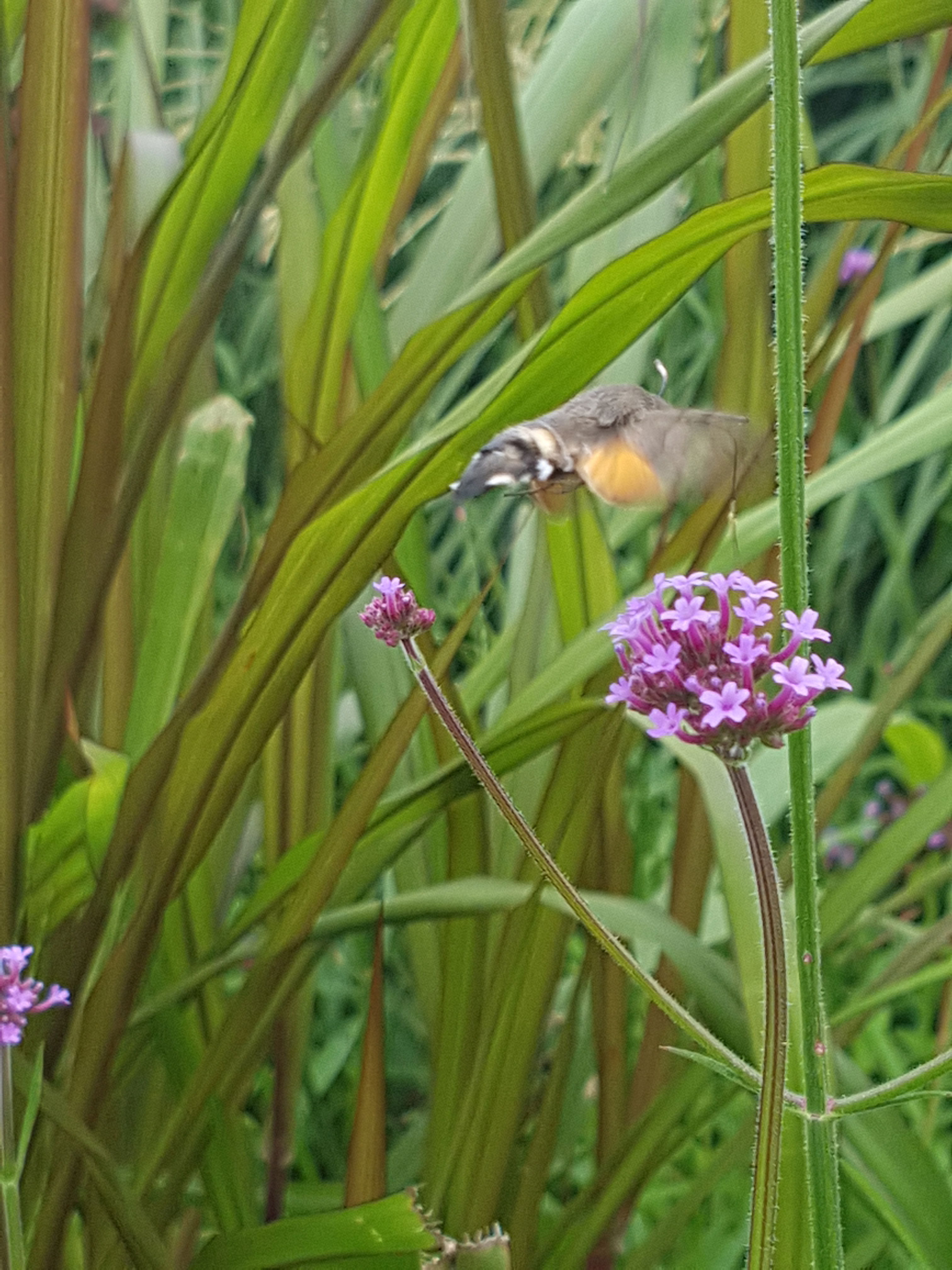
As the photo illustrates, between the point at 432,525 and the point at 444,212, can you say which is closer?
the point at 444,212

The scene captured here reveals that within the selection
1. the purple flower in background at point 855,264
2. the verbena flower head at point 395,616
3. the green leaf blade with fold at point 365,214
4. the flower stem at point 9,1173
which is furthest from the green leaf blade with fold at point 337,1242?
the purple flower in background at point 855,264

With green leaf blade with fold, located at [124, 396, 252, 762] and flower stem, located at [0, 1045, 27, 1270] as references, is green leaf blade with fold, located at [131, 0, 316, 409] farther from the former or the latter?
flower stem, located at [0, 1045, 27, 1270]

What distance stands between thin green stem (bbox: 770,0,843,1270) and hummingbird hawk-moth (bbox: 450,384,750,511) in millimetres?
137

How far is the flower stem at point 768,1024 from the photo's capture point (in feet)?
1.16

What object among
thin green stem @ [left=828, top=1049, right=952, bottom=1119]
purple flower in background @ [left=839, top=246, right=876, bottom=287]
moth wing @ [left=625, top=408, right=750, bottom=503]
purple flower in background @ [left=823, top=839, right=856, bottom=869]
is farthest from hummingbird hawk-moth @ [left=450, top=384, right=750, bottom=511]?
purple flower in background @ [left=823, top=839, right=856, bottom=869]

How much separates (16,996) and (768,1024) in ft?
0.87

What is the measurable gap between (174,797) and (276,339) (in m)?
0.84

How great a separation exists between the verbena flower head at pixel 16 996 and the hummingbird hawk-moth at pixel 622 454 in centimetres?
23

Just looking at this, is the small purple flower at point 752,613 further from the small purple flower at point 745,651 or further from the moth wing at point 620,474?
the moth wing at point 620,474

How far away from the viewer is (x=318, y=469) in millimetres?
624

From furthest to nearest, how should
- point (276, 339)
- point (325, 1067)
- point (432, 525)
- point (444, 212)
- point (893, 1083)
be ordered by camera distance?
point (432, 525) < point (276, 339) < point (325, 1067) < point (444, 212) < point (893, 1083)

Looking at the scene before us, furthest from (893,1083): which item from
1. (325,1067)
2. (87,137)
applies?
(325,1067)

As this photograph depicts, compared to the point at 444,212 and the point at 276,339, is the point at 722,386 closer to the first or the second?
the point at 444,212

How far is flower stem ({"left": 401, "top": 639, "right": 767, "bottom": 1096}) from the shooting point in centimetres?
39
